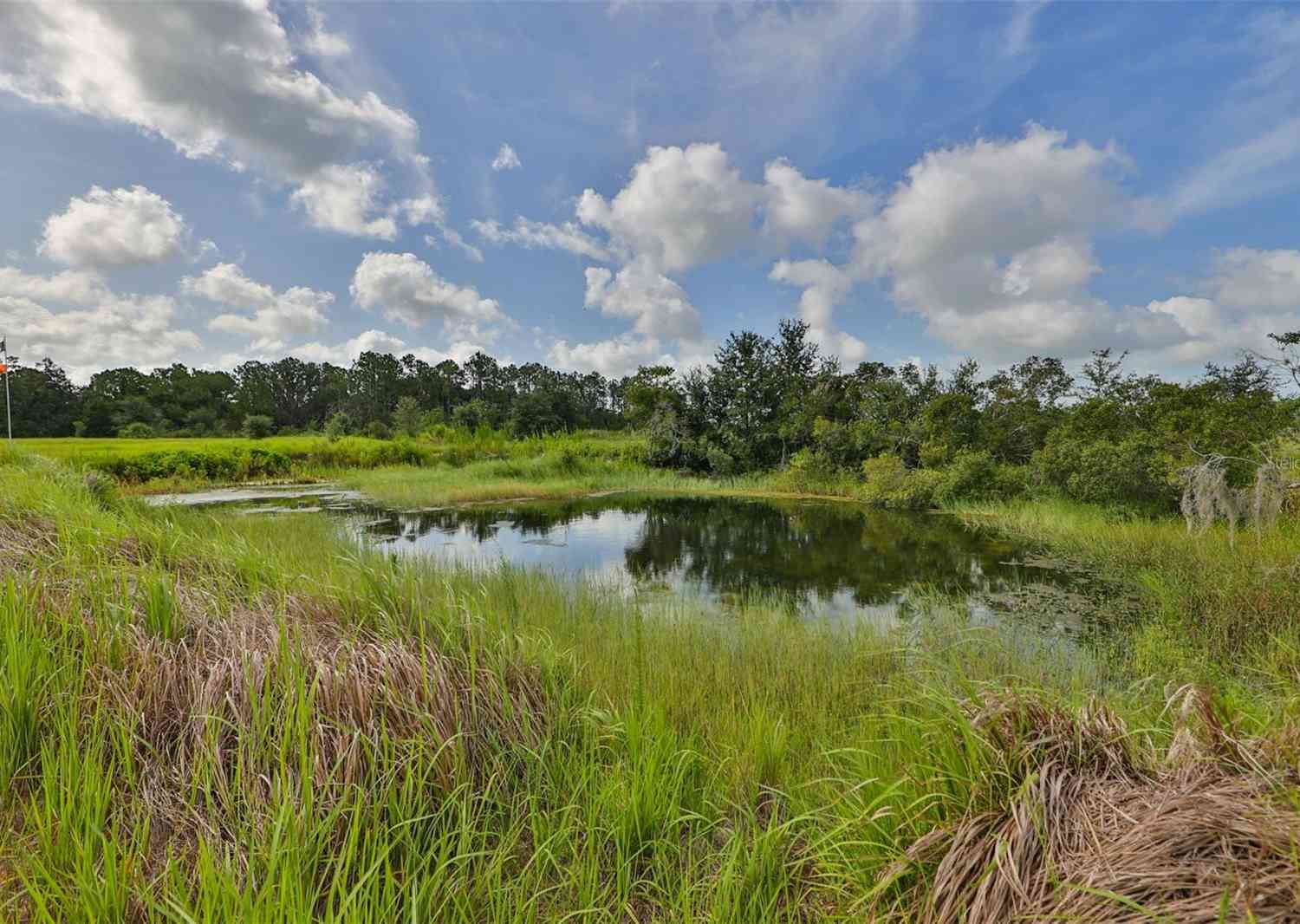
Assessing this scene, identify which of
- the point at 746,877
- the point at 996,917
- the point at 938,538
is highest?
the point at 996,917

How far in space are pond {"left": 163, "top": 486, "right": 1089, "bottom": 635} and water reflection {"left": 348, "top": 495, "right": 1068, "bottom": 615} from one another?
4 cm

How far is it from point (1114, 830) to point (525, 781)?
6.63 feet

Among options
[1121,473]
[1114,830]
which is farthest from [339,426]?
[1114,830]

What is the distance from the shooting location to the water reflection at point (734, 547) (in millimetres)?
7562

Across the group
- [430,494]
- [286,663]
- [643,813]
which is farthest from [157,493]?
[643,813]

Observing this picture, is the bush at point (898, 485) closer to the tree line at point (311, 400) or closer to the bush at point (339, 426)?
the tree line at point (311, 400)

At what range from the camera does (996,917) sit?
121 cm

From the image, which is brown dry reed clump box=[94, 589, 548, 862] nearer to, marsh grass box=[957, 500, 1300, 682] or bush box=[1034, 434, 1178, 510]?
marsh grass box=[957, 500, 1300, 682]

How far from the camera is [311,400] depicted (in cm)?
6222

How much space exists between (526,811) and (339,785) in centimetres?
74

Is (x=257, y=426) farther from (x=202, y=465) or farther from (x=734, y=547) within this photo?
(x=734, y=547)

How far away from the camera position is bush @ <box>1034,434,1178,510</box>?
10.6m

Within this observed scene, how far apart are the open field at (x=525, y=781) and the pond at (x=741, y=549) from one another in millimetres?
3654

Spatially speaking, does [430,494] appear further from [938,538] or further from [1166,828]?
[1166,828]
